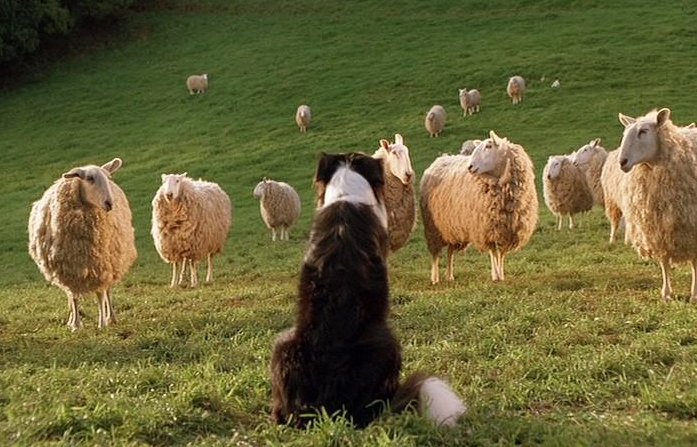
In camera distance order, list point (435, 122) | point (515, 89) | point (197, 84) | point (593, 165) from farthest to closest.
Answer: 1. point (197, 84)
2. point (515, 89)
3. point (435, 122)
4. point (593, 165)

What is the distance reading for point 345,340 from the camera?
4.82 metres

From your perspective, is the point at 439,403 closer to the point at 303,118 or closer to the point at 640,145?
the point at 640,145

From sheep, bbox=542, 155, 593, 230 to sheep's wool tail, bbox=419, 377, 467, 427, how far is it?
15.4 metres

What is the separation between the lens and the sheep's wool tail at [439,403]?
4672 mm

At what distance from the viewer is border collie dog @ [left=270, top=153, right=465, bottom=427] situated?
4.82 m

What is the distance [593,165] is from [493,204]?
8906 mm

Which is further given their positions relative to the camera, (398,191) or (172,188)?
(172,188)

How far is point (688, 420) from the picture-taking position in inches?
190

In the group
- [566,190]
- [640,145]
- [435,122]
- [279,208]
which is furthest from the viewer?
[435,122]

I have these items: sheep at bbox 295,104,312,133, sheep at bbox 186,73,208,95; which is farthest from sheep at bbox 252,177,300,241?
sheep at bbox 186,73,208,95

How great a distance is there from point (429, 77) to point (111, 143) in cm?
1496

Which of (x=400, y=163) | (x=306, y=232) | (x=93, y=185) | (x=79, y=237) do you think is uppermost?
(x=93, y=185)

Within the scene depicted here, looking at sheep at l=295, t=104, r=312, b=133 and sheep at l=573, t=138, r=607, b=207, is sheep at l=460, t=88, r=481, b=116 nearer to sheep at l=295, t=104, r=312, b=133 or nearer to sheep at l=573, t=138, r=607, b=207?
sheep at l=295, t=104, r=312, b=133

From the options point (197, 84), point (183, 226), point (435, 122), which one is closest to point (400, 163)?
point (183, 226)
